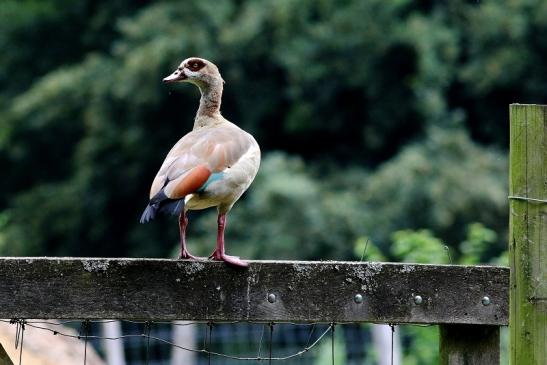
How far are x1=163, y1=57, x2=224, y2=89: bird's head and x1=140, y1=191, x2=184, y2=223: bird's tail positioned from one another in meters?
1.19

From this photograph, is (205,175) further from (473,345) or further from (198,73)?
(473,345)

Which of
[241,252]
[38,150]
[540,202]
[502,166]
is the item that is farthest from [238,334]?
[540,202]

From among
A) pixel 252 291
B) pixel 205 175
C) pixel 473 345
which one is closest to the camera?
pixel 252 291

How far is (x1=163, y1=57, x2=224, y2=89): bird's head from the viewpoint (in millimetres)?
5137

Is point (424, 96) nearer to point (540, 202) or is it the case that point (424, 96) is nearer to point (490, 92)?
point (490, 92)

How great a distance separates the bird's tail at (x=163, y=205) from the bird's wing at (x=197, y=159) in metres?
0.02

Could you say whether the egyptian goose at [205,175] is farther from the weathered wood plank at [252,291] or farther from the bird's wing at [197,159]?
the weathered wood plank at [252,291]

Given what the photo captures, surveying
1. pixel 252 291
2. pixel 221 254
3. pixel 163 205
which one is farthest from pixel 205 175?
pixel 252 291

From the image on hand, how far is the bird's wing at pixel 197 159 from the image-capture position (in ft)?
13.5

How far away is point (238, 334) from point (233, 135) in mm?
10494

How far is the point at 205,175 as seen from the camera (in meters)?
4.23

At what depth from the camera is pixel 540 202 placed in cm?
333

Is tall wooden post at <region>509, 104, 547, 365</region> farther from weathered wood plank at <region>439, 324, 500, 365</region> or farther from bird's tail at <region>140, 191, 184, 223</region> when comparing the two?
bird's tail at <region>140, 191, 184, 223</region>

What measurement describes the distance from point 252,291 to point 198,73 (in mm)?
1901
